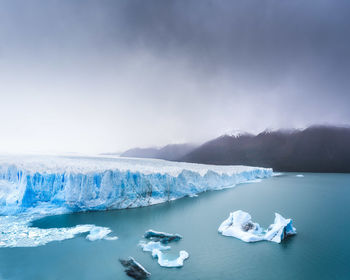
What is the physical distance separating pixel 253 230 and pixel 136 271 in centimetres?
478

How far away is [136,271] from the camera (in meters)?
5.41

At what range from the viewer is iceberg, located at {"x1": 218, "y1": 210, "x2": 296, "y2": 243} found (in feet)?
24.8

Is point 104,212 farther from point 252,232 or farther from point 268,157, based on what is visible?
point 268,157

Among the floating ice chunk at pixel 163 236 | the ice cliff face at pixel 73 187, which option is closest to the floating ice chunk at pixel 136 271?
the floating ice chunk at pixel 163 236

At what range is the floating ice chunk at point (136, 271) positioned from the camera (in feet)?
17.3

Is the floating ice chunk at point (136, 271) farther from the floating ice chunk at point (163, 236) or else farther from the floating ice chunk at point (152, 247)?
the floating ice chunk at point (163, 236)

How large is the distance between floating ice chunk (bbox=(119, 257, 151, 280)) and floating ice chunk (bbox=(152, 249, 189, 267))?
24.3 inches

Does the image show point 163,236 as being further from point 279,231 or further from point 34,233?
point 34,233

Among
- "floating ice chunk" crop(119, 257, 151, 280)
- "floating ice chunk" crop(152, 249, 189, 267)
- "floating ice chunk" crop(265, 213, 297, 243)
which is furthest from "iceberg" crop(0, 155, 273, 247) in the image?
"floating ice chunk" crop(265, 213, 297, 243)

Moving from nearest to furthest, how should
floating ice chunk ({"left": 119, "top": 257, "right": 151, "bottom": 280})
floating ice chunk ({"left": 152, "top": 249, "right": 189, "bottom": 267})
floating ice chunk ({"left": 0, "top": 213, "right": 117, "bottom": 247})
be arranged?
floating ice chunk ({"left": 119, "top": 257, "right": 151, "bottom": 280}) < floating ice chunk ({"left": 152, "top": 249, "right": 189, "bottom": 267}) < floating ice chunk ({"left": 0, "top": 213, "right": 117, "bottom": 247})

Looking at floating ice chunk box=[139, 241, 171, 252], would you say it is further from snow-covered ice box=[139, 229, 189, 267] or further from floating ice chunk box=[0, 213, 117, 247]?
floating ice chunk box=[0, 213, 117, 247]

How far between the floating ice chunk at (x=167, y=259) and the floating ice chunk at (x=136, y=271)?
616 mm

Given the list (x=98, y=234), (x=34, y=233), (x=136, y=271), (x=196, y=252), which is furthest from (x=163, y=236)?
(x=34, y=233)

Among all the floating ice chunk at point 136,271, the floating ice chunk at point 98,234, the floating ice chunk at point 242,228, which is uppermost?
the floating ice chunk at point 242,228
